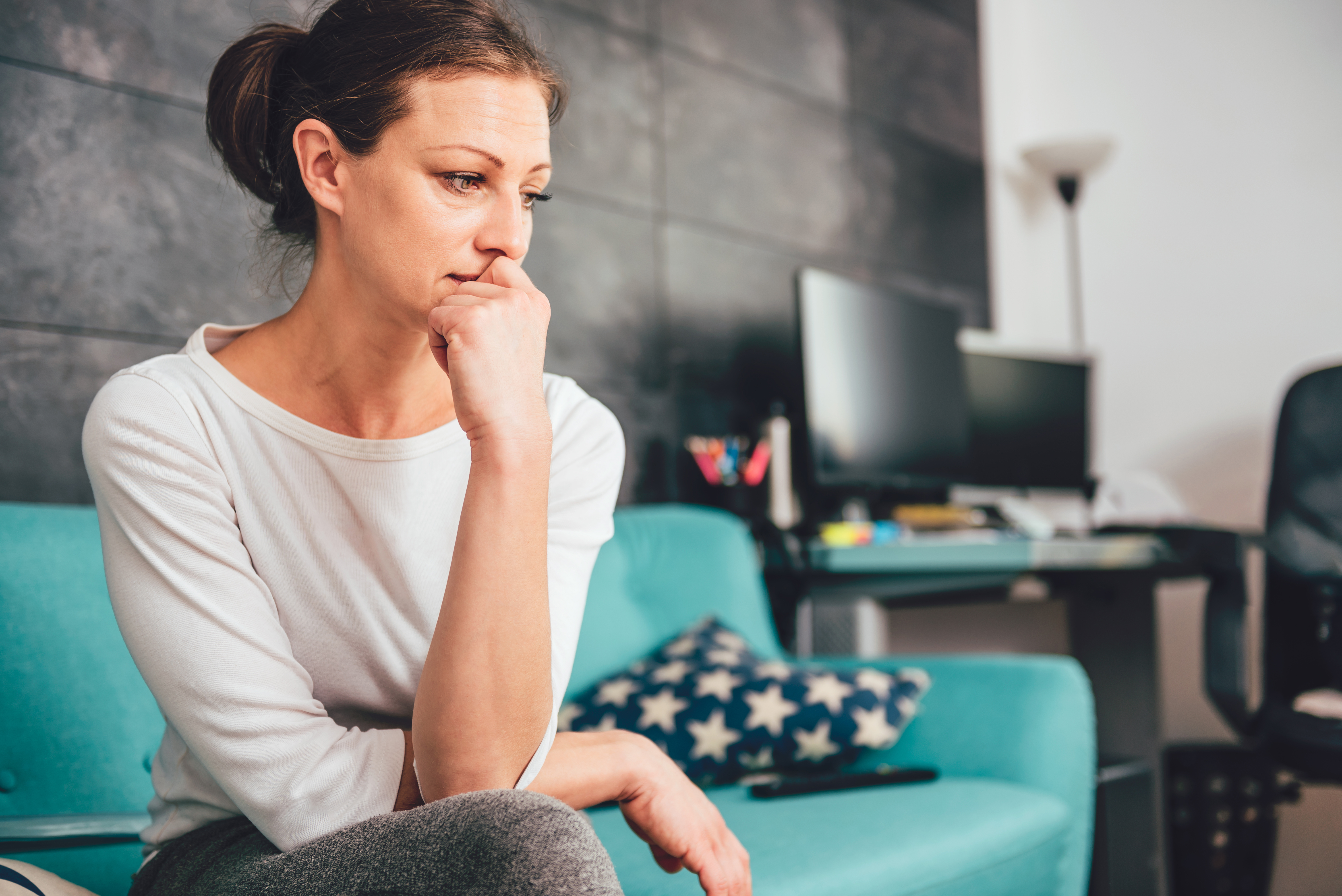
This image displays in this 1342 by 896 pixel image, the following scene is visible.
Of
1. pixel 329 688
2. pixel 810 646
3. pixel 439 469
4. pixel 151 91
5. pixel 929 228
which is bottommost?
pixel 810 646

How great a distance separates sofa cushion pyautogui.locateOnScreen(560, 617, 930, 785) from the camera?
4.39 ft

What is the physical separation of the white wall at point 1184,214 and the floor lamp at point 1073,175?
3 cm

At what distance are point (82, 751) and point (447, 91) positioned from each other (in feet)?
2.54

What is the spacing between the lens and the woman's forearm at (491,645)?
0.70 metres

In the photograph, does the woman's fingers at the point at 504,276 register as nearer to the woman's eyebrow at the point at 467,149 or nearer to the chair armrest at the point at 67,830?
the woman's eyebrow at the point at 467,149

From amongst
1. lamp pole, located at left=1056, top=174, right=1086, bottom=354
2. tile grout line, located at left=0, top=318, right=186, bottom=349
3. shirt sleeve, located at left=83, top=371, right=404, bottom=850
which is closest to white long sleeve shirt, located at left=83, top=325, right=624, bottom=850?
shirt sleeve, located at left=83, top=371, right=404, bottom=850

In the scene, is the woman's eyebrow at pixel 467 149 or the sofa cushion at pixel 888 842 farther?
the sofa cushion at pixel 888 842

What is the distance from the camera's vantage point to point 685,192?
7.23ft

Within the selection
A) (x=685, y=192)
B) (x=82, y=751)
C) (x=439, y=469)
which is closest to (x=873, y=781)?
(x=439, y=469)

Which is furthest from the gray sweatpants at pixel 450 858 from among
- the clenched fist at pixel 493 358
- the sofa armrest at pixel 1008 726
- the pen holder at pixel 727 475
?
the pen holder at pixel 727 475

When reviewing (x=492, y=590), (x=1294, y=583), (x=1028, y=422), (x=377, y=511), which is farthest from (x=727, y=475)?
(x=492, y=590)

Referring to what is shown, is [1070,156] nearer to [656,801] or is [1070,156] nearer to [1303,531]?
[1303,531]

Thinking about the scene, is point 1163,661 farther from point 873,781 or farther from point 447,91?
point 447,91

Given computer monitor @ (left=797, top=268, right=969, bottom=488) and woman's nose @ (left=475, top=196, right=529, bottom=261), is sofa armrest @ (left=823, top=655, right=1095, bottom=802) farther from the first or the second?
woman's nose @ (left=475, top=196, right=529, bottom=261)
